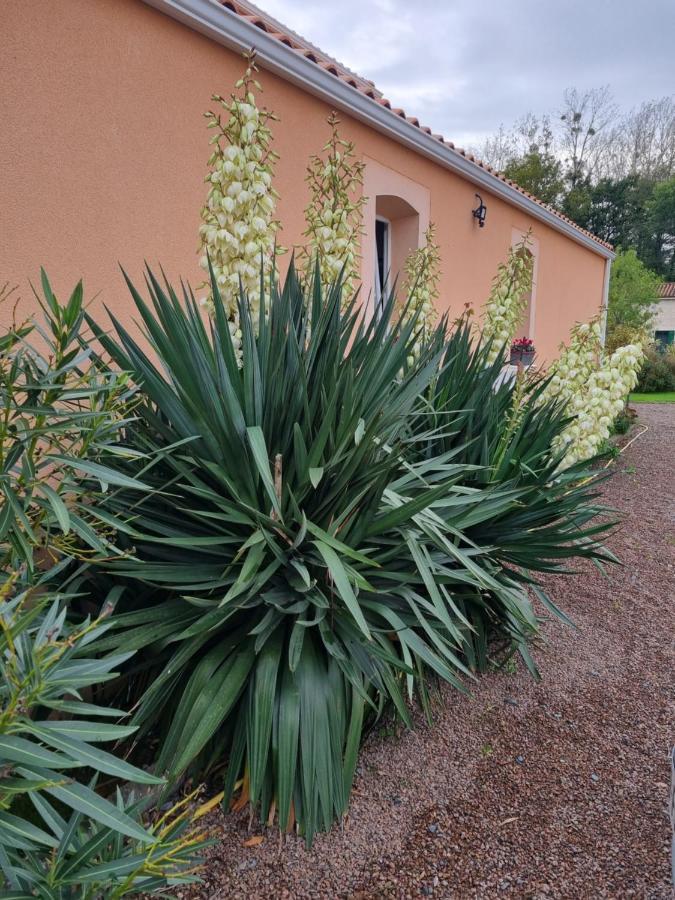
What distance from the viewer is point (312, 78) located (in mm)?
4176

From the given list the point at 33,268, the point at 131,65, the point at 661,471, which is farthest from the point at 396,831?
the point at 661,471

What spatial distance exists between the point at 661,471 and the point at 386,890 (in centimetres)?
680

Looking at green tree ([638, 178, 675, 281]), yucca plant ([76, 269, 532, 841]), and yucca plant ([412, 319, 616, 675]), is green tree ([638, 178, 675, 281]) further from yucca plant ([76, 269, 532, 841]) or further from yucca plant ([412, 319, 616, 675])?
yucca plant ([76, 269, 532, 841])

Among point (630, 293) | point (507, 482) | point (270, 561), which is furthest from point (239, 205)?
point (630, 293)

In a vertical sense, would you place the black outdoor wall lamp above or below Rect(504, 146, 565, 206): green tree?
below

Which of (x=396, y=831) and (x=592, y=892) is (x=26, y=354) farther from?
(x=592, y=892)

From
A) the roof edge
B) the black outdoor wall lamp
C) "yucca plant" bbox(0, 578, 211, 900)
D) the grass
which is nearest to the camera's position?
"yucca plant" bbox(0, 578, 211, 900)

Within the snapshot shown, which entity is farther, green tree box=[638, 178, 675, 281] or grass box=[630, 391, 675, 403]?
green tree box=[638, 178, 675, 281]

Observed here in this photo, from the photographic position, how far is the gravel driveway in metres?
1.59

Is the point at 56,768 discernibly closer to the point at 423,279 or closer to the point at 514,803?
the point at 514,803

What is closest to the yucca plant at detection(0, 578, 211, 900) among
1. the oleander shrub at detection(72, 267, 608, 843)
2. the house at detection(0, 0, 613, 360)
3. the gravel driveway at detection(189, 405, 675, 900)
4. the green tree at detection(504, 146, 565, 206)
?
the oleander shrub at detection(72, 267, 608, 843)

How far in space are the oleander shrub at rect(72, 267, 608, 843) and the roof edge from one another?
2.44 m

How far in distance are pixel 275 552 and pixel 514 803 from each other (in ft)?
4.04

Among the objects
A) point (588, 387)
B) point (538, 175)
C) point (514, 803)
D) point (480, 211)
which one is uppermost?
point (538, 175)
